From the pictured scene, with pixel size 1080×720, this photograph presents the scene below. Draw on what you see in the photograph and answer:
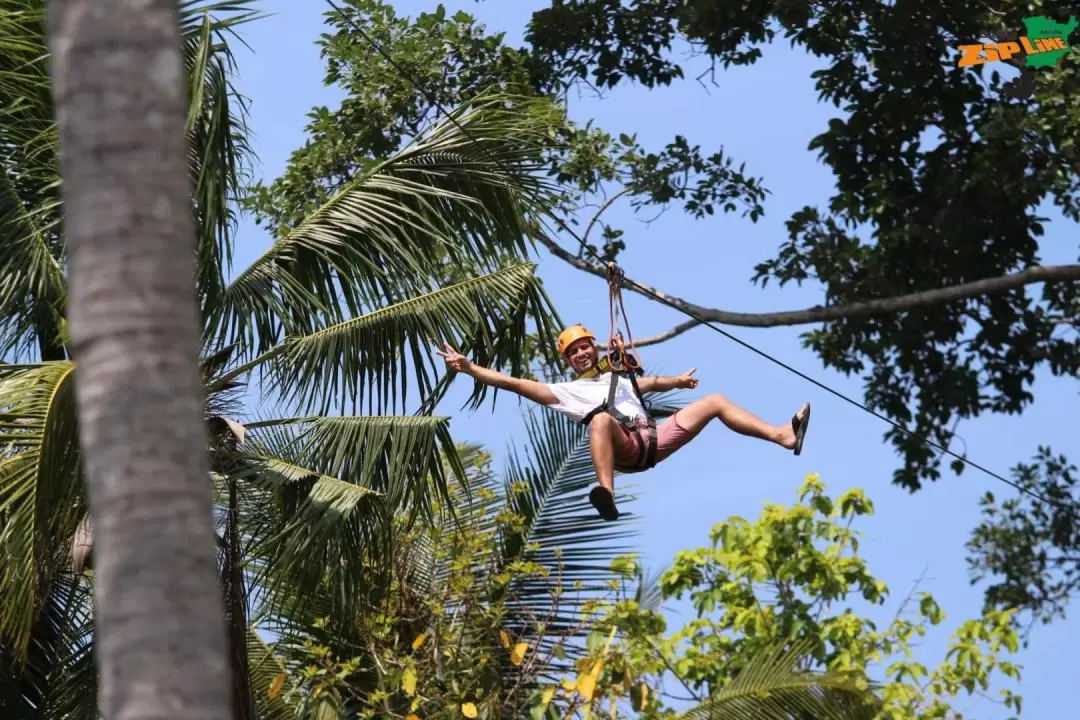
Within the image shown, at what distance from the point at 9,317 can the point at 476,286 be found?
2.43m

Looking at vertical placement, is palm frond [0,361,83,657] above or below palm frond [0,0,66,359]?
below

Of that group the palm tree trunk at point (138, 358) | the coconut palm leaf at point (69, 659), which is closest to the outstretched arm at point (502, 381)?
the coconut palm leaf at point (69, 659)

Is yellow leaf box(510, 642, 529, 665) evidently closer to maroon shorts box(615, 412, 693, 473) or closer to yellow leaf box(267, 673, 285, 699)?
yellow leaf box(267, 673, 285, 699)

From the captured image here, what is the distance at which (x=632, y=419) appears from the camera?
9.42 metres

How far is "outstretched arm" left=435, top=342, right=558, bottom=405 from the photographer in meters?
9.34

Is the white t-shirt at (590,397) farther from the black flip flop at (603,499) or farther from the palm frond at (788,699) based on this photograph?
the palm frond at (788,699)

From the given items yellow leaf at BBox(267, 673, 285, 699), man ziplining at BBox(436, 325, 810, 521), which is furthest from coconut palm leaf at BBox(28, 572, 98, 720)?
man ziplining at BBox(436, 325, 810, 521)

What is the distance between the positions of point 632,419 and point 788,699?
2.63 metres

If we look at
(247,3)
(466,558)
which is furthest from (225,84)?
(466,558)

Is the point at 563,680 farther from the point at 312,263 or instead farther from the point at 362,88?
the point at 362,88

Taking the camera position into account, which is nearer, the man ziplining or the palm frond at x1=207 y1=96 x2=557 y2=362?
A: the man ziplining

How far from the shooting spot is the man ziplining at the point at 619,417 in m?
9.24

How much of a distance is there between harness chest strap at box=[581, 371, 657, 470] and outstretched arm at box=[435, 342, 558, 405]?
21cm

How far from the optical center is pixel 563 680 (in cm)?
1109
